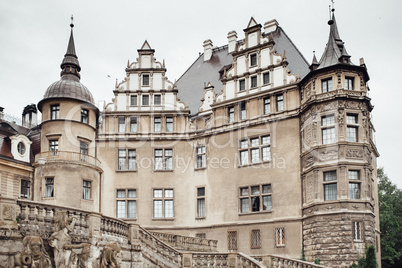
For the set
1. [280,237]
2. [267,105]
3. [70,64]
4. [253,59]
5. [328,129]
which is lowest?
[280,237]

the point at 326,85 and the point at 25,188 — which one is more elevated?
the point at 326,85

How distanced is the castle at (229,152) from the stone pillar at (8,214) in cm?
1826

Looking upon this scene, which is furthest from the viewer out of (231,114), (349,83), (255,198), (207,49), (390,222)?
(390,222)

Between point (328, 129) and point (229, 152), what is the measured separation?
7.36 meters

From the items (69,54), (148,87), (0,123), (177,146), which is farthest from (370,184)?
(0,123)

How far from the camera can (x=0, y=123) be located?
128ft

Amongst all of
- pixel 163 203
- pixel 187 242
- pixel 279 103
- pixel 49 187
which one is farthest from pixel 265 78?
pixel 49 187

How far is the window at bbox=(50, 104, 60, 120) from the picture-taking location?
3697 centimetres

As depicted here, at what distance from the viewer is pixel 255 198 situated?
112 feet

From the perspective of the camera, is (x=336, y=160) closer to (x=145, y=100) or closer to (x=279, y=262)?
(x=279, y=262)

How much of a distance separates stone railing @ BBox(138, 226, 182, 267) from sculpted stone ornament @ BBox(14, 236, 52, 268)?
6.27 meters

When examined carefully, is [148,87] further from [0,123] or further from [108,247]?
[108,247]

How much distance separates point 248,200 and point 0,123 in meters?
19.0

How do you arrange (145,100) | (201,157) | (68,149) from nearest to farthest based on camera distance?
1. (68,149)
2. (201,157)
3. (145,100)
